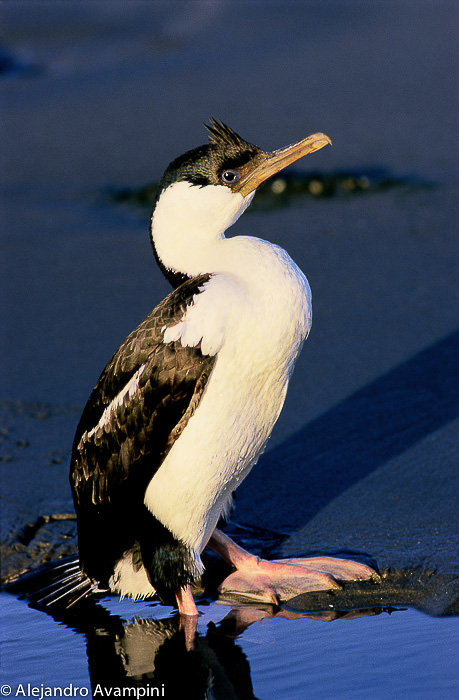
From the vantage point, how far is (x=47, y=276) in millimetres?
8273

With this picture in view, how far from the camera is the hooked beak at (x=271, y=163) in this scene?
185 inches

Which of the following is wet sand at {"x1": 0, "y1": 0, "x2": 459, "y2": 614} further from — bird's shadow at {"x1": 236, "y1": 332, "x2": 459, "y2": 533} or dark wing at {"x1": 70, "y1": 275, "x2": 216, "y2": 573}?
dark wing at {"x1": 70, "y1": 275, "x2": 216, "y2": 573}

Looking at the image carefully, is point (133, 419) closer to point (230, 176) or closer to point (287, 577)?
point (287, 577)

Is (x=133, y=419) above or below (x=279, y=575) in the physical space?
above

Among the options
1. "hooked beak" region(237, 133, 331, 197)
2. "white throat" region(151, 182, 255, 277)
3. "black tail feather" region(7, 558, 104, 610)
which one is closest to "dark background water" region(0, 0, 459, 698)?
"black tail feather" region(7, 558, 104, 610)

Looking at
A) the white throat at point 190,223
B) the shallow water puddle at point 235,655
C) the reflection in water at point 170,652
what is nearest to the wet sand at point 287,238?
the shallow water puddle at point 235,655

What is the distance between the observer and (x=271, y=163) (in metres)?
4.74

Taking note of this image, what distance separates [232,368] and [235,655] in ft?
3.89

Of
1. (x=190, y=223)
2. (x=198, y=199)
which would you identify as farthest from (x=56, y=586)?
(x=198, y=199)

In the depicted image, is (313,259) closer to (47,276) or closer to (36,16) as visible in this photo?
(47,276)

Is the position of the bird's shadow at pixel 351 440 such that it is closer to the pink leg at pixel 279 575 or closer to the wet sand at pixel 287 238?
the wet sand at pixel 287 238

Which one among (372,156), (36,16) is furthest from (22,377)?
(36,16)

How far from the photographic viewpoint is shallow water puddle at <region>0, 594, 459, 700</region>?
3.88 m

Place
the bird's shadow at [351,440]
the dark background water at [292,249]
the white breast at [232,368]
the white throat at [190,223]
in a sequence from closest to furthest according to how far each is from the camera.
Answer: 1. the white breast at [232,368]
2. the white throat at [190,223]
3. the dark background water at [292,249]
4. the bird's shadow at [351,440]
